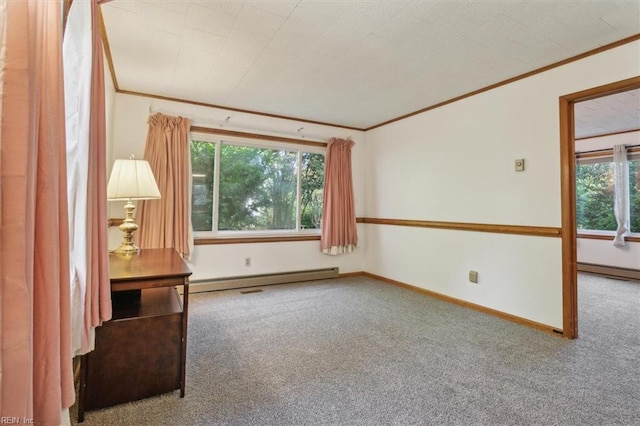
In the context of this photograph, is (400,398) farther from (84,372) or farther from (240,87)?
(240,87)

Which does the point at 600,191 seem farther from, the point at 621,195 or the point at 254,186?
the point at 254,186

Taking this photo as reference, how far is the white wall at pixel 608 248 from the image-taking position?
472cm

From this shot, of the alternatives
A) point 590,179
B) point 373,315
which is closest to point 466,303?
point 373,315

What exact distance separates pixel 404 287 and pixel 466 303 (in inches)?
34.8

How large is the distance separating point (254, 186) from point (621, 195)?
5.70 meters

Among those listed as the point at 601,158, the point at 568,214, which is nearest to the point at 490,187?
the point at 568,214

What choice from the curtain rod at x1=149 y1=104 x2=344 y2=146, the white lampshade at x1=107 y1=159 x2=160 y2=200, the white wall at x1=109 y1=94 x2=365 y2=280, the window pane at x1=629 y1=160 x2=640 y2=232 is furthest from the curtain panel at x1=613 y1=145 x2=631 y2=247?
the white lampshade at x1=107 y1=159 x2=160 y2=200

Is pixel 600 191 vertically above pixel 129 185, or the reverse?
pixel 600 191

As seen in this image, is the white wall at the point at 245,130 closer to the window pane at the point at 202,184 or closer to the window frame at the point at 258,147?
the window frame at the point at 258,147

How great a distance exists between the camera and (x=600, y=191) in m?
5.27

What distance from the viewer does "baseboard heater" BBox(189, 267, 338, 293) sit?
370 cm

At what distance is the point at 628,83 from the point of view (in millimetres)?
2268

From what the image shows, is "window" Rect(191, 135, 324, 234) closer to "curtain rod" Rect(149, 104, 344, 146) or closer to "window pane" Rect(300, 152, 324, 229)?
"window pane" Rect(300, 152, 324, 229)

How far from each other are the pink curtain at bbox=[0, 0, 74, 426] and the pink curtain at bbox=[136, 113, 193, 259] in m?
2.58
